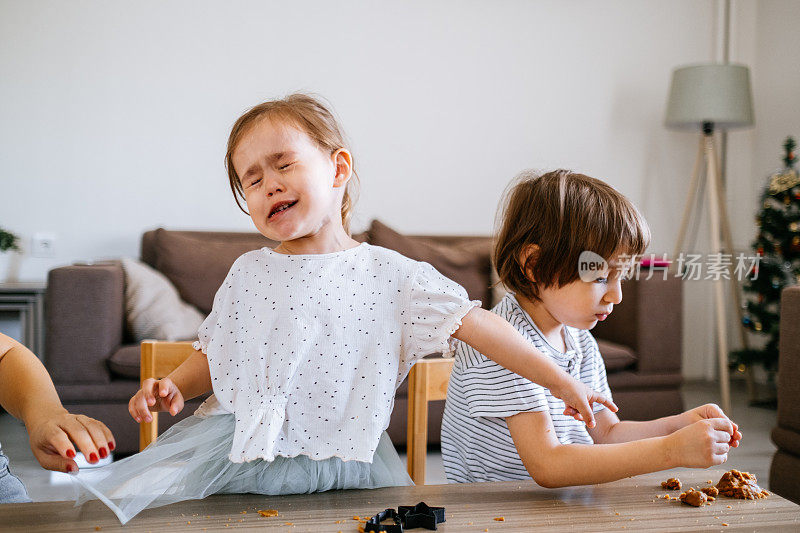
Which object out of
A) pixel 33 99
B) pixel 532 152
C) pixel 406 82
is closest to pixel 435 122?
pixel 406 82

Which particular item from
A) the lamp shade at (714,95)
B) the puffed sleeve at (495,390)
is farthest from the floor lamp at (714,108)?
the puffed sleeve at (495,390)

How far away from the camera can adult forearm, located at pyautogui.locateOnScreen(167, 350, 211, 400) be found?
981 mm

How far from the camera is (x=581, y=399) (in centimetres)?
81

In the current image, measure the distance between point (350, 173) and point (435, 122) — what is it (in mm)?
3191

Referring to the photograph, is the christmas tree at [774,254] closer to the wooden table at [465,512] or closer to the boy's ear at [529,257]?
the boy's ear at [529,257]

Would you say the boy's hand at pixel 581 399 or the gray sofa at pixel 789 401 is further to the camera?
the gray sofa at pixel 789 401

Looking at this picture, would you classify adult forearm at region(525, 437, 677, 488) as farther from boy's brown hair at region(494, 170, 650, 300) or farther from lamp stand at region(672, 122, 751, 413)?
lamp stand at region(672, 122, 751, 413)

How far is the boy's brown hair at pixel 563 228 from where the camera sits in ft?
3.45

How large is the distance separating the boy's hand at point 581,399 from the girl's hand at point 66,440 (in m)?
0.49

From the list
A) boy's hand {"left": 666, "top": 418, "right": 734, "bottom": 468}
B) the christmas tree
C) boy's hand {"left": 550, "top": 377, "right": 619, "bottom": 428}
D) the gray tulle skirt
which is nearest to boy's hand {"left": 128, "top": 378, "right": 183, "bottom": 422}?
the gray tulle skirt

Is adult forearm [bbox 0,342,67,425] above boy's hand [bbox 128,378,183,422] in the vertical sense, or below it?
above

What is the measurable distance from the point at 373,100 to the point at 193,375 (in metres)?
3.25

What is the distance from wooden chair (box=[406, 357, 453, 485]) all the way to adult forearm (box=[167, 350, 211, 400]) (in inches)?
13.5

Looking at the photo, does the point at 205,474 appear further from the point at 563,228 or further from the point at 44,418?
the point at 563,228
